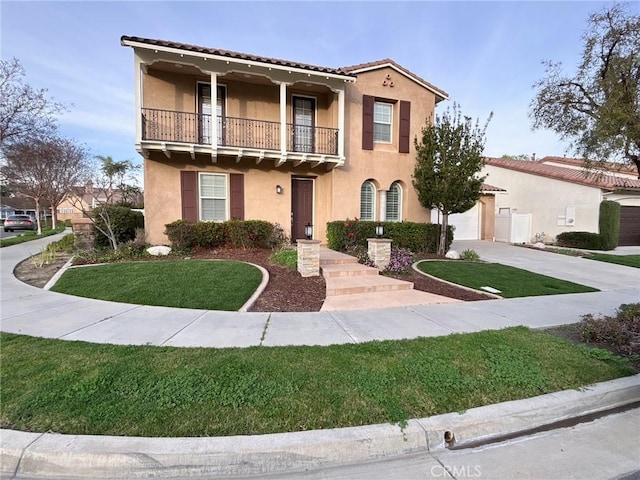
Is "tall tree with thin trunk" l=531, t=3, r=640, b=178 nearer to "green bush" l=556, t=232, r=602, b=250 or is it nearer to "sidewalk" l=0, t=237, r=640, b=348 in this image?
"sidewalk" l=0, t=237, r=640, b=348

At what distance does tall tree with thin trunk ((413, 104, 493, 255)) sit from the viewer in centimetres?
1081

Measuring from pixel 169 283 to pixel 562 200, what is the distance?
1998cm

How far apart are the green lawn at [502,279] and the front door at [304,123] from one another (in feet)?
19.9

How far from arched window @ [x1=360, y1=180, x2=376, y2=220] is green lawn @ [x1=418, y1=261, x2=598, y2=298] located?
11.6ft

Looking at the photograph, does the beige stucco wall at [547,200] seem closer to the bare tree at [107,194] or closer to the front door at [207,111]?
the front door at [207,111]

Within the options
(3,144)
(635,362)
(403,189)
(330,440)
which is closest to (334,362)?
(330,440)

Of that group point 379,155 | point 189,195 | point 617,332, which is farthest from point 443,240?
point 189,195

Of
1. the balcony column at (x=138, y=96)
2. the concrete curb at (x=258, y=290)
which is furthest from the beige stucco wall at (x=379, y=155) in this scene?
the balcony column at (x=138, y=96)

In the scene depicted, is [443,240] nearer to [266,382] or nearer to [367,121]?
[367,121]

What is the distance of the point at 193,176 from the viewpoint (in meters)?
11.3

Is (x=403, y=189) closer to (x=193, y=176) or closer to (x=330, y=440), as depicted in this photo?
(x=193, y=176)

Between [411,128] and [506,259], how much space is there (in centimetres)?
620

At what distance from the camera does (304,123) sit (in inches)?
Answer: 494

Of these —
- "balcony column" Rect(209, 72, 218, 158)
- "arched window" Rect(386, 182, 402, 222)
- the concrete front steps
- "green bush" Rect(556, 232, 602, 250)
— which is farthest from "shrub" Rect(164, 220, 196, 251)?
"green bush" Rect(556, 232, 602, 250)
